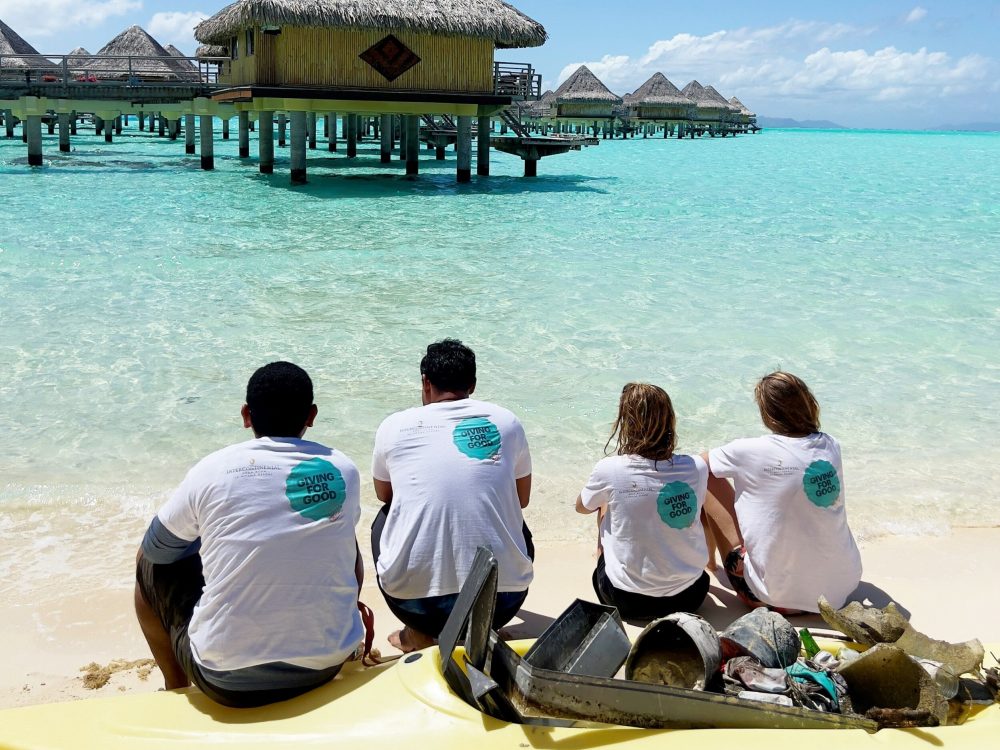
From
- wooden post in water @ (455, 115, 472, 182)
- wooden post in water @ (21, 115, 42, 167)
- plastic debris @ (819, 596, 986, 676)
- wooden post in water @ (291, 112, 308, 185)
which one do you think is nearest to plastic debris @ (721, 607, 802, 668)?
plastic debris @ (819, 596, 986, 676)

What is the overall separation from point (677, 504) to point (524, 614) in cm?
79

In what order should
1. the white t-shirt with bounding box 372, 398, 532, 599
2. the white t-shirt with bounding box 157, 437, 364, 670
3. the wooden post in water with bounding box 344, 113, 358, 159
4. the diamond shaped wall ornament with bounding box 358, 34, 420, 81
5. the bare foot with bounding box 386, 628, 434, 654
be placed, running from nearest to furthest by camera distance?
the white t-shirt with bounding box 157, 437, 364, 670, the white t-shirt with bounding box 372, 398, 532, 599, the bare foot with bounding box 386, 628, 434, 654, the diamond shaped wall ornament with bounding box 358, 34, 420, 81, the wooden post in water with bounding box 344, 113, 358, 159

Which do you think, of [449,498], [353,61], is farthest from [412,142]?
[449,498]

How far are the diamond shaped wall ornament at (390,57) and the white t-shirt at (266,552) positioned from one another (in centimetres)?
2012

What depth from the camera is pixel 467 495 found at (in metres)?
3.05

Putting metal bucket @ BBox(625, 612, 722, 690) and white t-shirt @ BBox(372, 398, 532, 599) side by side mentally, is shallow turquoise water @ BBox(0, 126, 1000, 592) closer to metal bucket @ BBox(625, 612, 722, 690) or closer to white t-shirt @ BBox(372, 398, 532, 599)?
white t-shirt @ BBox(372, 398, 532, 599)

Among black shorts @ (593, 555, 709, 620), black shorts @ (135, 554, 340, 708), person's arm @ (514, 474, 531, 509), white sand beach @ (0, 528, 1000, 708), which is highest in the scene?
person's arm @ (514, 474, 531, 509)

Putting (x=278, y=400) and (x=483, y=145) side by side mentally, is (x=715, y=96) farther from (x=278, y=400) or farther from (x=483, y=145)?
(x=278, y=400)

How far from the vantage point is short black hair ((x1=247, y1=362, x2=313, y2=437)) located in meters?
2.70

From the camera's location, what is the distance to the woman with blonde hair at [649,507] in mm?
3367

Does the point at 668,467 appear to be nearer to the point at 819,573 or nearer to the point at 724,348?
the point at 819,573

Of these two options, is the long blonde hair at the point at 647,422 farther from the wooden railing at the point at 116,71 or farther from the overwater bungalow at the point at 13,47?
the overwater bungalow at the point at 13,47

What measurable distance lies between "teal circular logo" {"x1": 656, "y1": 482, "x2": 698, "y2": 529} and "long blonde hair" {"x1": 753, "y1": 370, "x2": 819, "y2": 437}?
0.46 meters

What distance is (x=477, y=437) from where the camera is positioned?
315 centimetres
